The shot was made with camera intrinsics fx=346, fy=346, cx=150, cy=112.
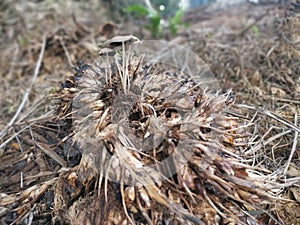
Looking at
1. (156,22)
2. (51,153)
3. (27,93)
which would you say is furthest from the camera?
(156,22)

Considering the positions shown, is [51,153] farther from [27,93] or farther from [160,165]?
[27,93]

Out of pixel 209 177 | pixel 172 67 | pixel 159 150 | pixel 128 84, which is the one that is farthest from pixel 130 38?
pixel 172 67

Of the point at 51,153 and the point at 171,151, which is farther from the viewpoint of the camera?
the point at 51,153

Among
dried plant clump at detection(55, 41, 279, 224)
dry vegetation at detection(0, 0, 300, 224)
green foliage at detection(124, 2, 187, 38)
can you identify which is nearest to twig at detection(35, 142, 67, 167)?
dry vegetation at detection(0, 0, 300, 224)

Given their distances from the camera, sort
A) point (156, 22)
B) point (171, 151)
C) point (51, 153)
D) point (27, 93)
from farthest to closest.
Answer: point (156, 22)
point (27, 93)
point (51, 153)
point (171, 151)

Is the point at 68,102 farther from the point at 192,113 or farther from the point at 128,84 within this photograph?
the point at 192,113

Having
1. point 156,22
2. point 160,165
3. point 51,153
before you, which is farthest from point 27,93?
point 160,165

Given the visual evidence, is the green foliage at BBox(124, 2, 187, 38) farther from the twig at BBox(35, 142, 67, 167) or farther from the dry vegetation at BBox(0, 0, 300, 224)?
the twig at BBox(35, 142, 67, 167)

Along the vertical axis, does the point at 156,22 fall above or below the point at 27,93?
above
